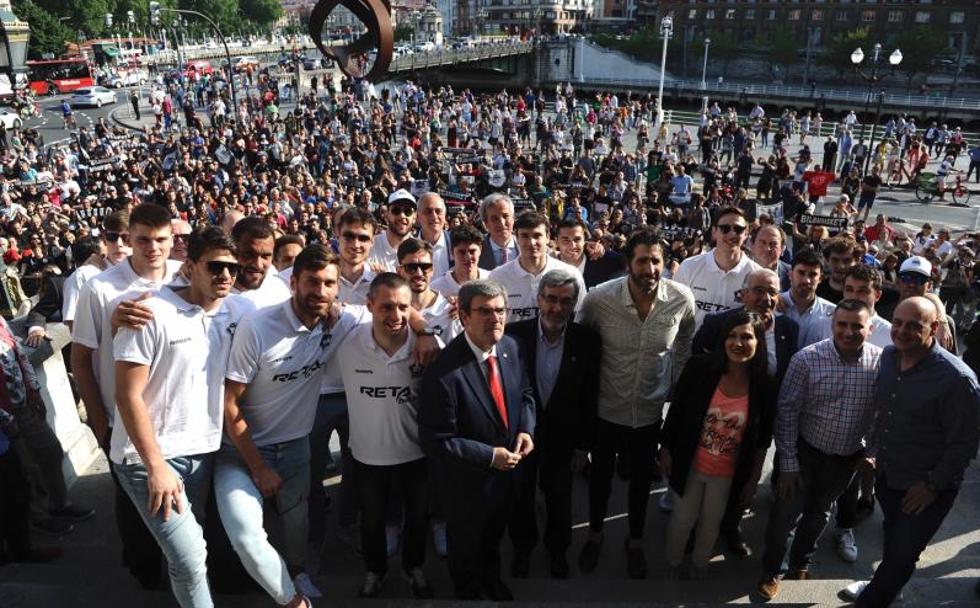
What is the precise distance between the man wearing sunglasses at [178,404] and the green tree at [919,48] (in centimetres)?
7248

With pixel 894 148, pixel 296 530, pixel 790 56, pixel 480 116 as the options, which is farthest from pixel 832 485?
pixel 790 56

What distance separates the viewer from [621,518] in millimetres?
4422

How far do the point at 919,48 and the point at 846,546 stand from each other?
7337cm

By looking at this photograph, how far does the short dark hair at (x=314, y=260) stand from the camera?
3193 mm

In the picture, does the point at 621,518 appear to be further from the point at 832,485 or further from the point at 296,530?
the point at 296,530

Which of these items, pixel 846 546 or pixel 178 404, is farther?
pixel 846 546

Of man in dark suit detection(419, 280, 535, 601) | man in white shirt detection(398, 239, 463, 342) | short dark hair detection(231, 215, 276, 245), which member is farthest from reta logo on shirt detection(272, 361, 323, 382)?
short dark hair detection(231, 215, 276, 245)

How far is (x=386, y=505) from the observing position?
142 inches

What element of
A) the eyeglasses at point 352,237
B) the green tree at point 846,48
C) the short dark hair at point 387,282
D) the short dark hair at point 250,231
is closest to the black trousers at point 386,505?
the short dark hair at point 387,282

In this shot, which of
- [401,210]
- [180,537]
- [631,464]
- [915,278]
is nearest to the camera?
[180,537]

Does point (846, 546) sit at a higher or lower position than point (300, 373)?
lower

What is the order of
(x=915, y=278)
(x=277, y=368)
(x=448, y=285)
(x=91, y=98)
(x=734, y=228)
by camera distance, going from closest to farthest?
1. (x=277, y=368)
2. (x=915, y=278)
3. (x=448, y=285)
4. (x=734, y=228)
5. (x=91, y=98)

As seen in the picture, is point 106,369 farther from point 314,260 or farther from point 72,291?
point 72,291

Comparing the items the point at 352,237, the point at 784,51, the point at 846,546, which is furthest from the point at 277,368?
the point at 784,51
